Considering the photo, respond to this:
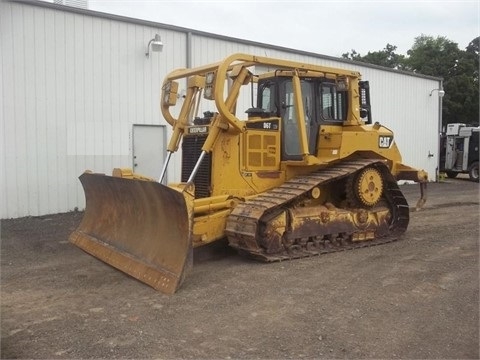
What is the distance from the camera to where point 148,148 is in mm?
13180

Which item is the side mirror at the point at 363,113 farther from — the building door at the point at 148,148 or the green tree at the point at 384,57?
the green tree at the point at 384,57

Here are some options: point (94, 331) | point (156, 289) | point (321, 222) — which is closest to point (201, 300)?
A: point (156, 289)

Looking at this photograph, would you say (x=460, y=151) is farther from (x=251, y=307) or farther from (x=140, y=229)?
(x=251, y=307)

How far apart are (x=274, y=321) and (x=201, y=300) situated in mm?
946

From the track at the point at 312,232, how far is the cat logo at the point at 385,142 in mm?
491

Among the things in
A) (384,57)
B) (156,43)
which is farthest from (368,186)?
(384,57)

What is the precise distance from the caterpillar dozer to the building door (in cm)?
474

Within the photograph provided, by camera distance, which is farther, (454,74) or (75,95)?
(454,74)

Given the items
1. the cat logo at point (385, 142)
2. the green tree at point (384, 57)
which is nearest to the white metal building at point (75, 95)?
the cat logo at point (385, 142)

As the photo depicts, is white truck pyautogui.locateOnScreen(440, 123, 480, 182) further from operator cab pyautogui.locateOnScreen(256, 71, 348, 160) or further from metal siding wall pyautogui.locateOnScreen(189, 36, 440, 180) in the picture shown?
operator cab pyautogui.locateOnScreen(256, 71, 348, 160)

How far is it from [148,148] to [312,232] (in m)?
6.73

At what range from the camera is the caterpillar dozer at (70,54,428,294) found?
6695 mm

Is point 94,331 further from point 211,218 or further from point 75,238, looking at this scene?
point 75,238

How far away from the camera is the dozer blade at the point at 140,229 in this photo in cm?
598
